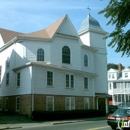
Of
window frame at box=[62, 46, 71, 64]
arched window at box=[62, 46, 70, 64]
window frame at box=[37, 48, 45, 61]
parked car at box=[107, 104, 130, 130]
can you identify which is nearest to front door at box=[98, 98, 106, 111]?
window frame at box=[62, 46, 71, 64]

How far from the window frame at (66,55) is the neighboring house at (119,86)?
105 feet

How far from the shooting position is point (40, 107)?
26.7m

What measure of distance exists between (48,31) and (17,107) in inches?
461

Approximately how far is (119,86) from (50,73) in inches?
1483

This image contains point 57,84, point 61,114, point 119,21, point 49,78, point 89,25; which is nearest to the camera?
point 119,21

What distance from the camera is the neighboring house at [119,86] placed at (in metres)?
60.5

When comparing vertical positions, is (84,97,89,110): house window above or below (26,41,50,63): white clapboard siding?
below

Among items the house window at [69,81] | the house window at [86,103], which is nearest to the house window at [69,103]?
the house window at [69,81]

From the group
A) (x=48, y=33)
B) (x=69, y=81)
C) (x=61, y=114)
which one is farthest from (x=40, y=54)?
(x=61, y=114)

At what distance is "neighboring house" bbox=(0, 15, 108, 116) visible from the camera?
27328 mm

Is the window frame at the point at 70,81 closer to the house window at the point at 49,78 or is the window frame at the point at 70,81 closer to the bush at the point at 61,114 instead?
the house window at the point at 49,78

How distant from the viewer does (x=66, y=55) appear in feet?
107

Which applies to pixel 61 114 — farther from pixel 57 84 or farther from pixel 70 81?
pixel 70 81

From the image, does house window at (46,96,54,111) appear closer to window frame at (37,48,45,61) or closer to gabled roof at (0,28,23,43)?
window frame at (37,48,45,61)
